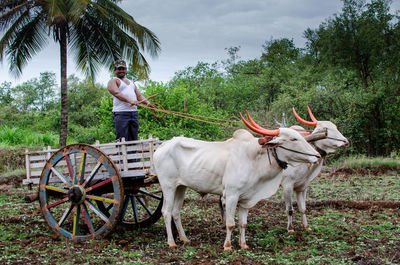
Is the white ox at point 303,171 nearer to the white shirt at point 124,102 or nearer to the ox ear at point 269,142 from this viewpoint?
the ox ear at point 269,142

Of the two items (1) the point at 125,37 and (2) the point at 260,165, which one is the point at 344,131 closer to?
(1) the point at 125,37

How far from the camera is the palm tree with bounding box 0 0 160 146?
1363 centimetres

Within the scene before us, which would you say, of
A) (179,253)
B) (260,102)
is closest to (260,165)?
(179,253)

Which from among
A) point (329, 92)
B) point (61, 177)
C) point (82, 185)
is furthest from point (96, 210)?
point (329, 92)

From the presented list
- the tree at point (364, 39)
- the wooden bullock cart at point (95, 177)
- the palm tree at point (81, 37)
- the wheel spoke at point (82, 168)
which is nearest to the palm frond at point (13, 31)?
the palm tree at point (81, 37)

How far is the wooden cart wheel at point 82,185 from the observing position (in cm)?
578

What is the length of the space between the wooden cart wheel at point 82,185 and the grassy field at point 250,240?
9.6 inches

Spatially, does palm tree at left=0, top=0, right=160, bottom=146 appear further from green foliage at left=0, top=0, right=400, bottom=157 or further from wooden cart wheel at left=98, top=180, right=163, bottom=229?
wooden cart wheel at left=98, top=180, right=163, bottom=229

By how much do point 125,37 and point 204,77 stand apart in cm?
1170

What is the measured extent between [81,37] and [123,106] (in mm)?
8560

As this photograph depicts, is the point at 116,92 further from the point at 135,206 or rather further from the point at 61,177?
the point at 135,206

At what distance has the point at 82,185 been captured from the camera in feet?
19.6

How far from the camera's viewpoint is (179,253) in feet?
17.9

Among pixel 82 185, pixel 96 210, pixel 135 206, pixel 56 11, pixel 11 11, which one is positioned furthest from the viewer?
pixel 11 11
